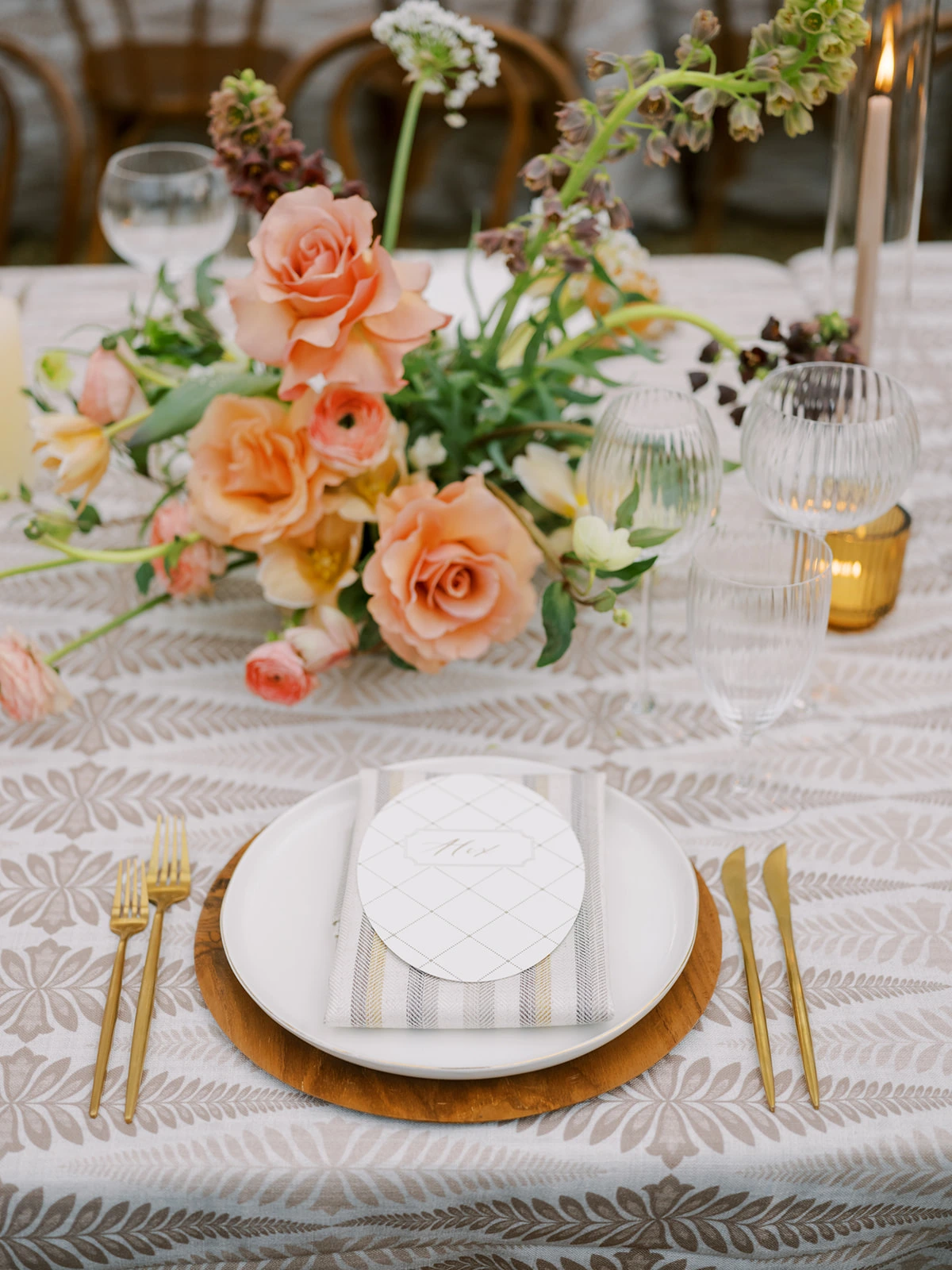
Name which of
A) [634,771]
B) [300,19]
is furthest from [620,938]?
[300,19]

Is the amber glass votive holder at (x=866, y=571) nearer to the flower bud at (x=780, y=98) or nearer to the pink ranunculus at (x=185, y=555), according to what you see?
the flower bud at (x=780, y=98)

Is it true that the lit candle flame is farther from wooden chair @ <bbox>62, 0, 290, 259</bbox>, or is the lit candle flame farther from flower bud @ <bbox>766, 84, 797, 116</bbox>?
wooden chair @ <bbox>62, 0, 290, 259</bbox>

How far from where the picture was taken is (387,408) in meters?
0.87

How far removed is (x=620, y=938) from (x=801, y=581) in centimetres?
24

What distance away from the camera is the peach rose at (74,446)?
2.99ft

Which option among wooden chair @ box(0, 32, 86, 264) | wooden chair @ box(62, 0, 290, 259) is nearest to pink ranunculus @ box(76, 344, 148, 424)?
wooden chair @ box(0, 32, 86, 264)

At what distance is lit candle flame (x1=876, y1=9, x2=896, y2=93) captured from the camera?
99 centimetres

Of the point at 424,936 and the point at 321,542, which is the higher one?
the point at 321,542

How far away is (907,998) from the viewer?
695 mm

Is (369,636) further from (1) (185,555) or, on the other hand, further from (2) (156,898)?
(2) (156,898)

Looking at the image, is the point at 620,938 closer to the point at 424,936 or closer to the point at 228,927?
the point at 424,936

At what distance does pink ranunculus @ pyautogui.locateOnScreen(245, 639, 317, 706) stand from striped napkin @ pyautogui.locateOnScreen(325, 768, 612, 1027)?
0.61 ft

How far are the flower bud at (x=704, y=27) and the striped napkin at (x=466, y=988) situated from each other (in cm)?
54

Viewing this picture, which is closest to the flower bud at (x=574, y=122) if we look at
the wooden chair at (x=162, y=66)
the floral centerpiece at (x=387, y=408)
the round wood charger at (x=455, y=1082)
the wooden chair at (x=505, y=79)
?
the floral centerpiece at (x=387, y=408)
